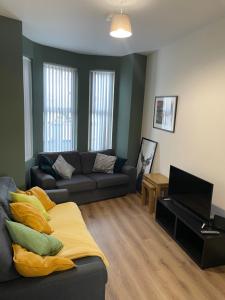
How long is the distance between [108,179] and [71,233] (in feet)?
6.19

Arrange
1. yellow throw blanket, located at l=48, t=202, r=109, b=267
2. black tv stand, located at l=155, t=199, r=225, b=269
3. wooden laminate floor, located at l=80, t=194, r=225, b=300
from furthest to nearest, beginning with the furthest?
black tv stand, located at l=155, t=199, r=225, b=269 → wooden laminate floor, located at l=80, t=194, r=225, b=300 → yellow throw blanket, located at l=48, t=202, r=109, b=267

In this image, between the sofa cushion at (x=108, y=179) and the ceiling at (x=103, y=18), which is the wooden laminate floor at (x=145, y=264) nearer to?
the sofa cushion at (x=108, y=179)

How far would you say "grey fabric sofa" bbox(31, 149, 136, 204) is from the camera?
3.68 meters

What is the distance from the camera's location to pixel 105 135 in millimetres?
5070

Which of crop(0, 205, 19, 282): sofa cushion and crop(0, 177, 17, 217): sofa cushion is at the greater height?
crop(0, 177, 17, 217): sofa cushion

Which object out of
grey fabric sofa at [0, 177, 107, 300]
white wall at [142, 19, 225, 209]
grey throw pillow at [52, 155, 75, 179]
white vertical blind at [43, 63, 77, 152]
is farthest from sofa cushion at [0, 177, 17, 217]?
white wall at [142, 19, 225, 209]

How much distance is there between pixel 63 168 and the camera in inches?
158

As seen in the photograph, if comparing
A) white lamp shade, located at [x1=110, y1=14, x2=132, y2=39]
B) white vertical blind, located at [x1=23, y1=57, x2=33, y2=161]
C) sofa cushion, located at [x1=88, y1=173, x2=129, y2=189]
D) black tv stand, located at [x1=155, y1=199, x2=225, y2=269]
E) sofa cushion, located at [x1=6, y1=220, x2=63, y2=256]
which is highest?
white lamp shade, located at [x1=110, y1=14, x2=132, y2=39]

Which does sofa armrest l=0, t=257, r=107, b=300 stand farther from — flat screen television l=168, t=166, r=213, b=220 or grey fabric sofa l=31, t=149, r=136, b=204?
grey fabric sofa l=31, t=149, r=136, b=204

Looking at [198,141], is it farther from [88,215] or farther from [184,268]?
[88,215]

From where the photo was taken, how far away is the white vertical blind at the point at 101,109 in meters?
4.79

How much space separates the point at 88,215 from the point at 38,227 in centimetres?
165

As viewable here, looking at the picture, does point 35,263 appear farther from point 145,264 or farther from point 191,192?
point 191,192

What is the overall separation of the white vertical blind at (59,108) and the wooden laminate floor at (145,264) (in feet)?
5.53
